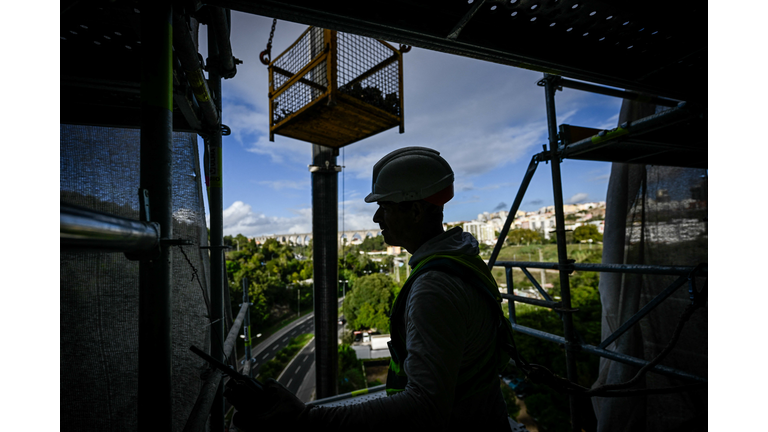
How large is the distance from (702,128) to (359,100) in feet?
15.6

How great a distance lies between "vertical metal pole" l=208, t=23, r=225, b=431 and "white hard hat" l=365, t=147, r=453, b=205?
200 cm

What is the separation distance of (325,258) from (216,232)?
5679 mm

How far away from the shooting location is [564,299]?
3791 mm

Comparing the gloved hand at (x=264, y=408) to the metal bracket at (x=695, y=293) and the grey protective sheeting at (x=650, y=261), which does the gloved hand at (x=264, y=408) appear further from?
the grey protective sheeting at (x=650, y=261)

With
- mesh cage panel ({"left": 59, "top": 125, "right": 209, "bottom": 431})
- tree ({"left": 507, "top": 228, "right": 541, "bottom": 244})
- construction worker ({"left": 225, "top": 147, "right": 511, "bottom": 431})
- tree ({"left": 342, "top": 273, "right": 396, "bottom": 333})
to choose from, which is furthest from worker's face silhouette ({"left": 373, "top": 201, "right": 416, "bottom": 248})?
tree ({"left": 507, "top": 228, "right": 541, "bottom": 244})

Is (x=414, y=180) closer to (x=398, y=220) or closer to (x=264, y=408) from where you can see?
(x=398, y=220)

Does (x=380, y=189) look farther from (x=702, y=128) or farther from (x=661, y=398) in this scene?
(x=661, y=398)

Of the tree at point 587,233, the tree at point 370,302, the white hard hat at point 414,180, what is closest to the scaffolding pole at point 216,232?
the white hard hat at point 414,180

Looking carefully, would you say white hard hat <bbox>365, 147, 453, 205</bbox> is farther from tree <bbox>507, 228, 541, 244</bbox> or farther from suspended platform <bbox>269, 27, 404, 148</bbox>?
tree <bbox>507, 228, 541, 244</bbox>

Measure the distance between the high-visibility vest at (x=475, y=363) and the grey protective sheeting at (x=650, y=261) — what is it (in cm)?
469

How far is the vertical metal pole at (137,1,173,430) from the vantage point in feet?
3.98

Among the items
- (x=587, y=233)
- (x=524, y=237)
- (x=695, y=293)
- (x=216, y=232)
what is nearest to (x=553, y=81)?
(x=695, y=293)

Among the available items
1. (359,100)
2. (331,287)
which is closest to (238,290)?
(331,287)

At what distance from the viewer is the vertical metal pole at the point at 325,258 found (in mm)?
8578
